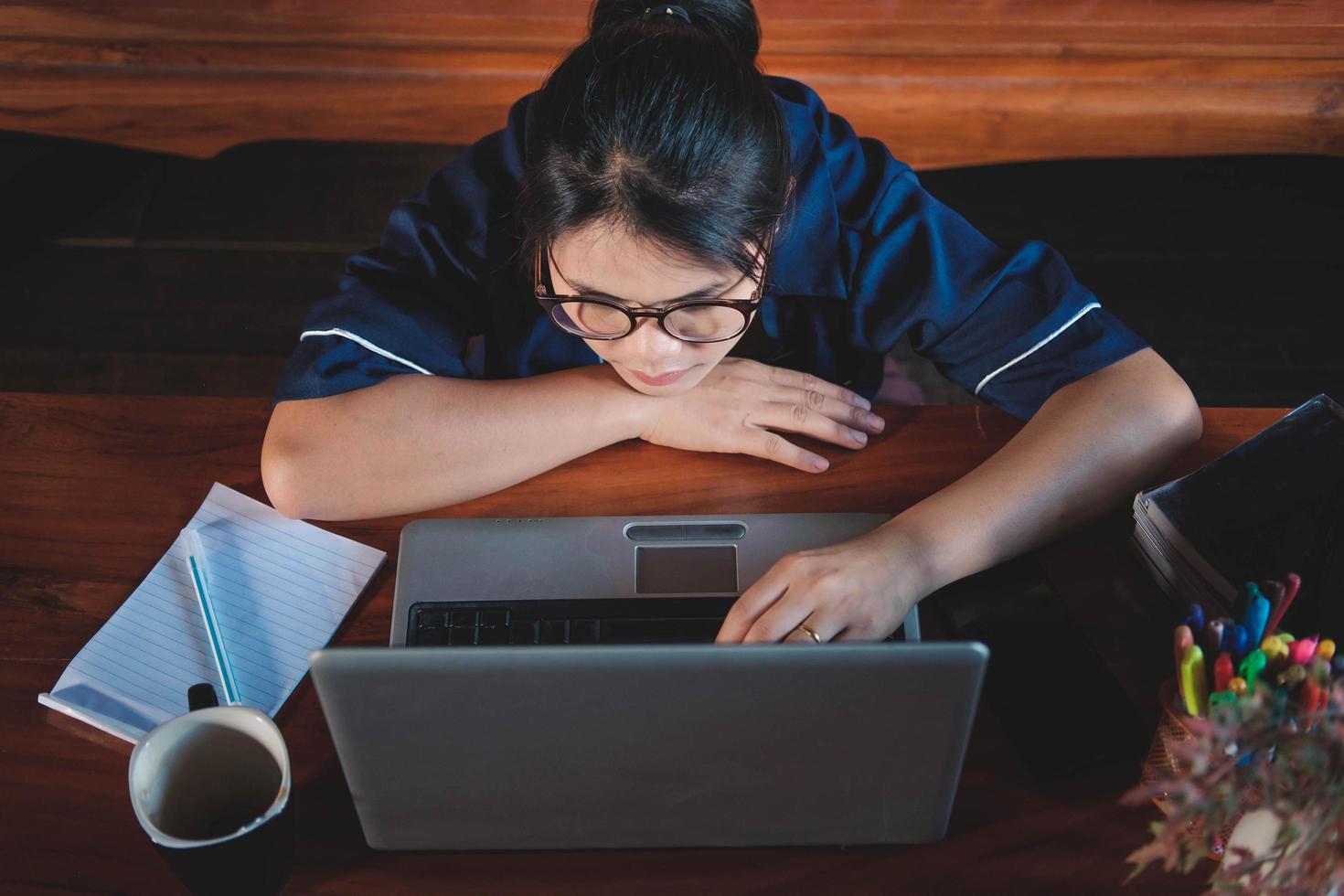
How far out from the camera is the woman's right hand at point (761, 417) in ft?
3.50

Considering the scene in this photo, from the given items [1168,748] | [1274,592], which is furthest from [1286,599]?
[1168,748]

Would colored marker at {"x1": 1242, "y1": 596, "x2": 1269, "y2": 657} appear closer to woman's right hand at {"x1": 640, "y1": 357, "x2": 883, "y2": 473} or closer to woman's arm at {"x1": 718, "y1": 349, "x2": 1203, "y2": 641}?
woman's arm at {"x1": 718, "y1": 349, "x2": 1203, "y2": 641}

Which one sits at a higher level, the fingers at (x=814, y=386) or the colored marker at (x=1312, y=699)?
the colored marker at (x=1312, y=699)

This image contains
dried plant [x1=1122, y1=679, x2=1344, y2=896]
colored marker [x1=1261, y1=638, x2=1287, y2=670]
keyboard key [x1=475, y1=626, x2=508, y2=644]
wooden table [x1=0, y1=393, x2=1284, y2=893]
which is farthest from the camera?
keyboard key [x1=475, y1=626, x2=508, y2=644]

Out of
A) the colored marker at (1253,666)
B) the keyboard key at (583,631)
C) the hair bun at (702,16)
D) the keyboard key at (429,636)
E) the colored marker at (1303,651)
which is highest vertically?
the hair bun at (702,16)

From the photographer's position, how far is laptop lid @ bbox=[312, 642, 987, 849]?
653mm

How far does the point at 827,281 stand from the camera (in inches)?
44.8

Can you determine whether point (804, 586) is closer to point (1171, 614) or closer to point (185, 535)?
point (1171, 614)

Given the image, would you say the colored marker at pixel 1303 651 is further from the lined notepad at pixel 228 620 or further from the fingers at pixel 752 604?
the lined notepad at pixel 228 620

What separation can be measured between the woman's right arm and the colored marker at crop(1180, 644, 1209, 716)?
43 cm

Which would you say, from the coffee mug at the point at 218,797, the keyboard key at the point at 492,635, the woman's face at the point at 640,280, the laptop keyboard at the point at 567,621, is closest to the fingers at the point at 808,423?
the woman's face at the point at 640,280

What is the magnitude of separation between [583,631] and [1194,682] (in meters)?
0.45

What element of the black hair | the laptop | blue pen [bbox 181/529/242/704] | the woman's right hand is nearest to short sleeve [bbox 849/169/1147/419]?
the woman's right hand

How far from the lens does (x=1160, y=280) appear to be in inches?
89.2
